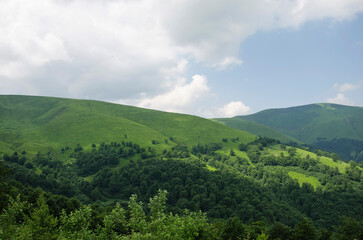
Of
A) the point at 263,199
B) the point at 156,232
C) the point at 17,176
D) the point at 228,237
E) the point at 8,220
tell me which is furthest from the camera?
the point at 263,199

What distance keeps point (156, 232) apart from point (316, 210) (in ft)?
583

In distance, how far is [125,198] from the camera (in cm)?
17375

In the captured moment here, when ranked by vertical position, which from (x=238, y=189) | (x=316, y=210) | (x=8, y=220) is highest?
(x=8, y=220)

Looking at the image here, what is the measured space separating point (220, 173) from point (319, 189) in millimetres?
78899

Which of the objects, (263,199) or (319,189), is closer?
(263,199)

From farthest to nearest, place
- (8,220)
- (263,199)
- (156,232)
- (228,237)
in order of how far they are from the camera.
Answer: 1. (263,199)
2. (228,237)
3. (8,220)
4. (156,232)

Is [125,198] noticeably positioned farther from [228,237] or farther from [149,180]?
[228,237]

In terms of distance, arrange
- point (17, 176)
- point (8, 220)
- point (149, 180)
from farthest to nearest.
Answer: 1. point (149, 180)
2. point (17, 176)
3. point (8, 220)

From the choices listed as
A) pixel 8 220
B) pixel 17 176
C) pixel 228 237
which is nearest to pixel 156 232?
pixel 8 220

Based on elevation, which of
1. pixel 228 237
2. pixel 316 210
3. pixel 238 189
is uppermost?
pixel 228 237

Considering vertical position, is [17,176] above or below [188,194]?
above

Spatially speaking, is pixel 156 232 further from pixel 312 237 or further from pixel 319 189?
pixel 319 189

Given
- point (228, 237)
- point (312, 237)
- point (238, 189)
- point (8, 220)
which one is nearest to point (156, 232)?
point (8, 220)

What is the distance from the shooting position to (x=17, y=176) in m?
138
